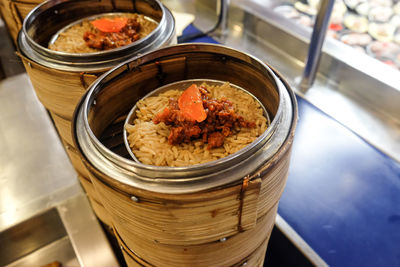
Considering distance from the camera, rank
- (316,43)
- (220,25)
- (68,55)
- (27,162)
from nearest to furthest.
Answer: (68,55) → (316,43) → (27,162) → (220,25)

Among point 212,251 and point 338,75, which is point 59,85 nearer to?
point 212,251

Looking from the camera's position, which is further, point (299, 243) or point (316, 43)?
point (316, 43)

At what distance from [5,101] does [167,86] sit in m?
2.81

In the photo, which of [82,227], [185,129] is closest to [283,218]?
[185,129]

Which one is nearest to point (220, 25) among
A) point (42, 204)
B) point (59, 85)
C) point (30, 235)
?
point (59, 85)

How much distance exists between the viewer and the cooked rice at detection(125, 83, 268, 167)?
1.36 meters

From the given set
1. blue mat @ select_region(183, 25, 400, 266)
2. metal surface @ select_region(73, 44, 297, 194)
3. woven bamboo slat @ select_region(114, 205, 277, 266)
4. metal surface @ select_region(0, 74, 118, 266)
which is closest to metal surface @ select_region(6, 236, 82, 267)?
metal surface @ select_region(0, 74, 118, 266)

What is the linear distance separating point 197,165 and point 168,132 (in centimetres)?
43

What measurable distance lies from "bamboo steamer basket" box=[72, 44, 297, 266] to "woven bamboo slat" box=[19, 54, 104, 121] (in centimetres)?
23

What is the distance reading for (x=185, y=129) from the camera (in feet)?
4.58

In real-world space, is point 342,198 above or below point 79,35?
below

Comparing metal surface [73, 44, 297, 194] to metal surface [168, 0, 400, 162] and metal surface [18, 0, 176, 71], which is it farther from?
metal surface [168, 0, 400, 162]

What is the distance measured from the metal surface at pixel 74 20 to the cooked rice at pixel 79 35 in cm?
8

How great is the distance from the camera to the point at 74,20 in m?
2.42
